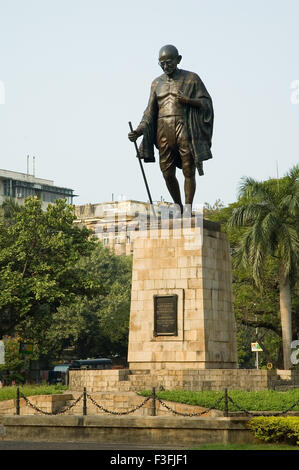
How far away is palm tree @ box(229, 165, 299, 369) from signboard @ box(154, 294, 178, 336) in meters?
10.1

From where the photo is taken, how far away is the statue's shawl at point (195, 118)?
857 inches

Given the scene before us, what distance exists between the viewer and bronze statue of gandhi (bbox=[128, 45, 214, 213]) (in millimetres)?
21750

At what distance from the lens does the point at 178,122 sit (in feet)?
71.7

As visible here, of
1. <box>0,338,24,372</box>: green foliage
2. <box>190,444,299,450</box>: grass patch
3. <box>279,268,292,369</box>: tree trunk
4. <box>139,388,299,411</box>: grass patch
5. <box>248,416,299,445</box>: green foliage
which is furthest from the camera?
<box>0,338,24,372</box>: green foliage

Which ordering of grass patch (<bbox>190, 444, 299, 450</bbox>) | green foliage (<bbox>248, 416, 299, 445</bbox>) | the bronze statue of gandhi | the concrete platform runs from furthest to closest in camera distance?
the bronze statue of gandhi, the concrete platform, green foliage (<bbox>248, 416, 299, 445</bbox>), grass patch (<bbox>190, 444, 299, 450</bbox>)

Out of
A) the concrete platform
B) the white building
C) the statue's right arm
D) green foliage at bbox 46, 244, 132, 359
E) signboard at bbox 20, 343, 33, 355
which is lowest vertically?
the concrete platform

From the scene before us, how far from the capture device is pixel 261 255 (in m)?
31.9

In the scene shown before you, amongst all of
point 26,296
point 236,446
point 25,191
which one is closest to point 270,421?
point 236,446

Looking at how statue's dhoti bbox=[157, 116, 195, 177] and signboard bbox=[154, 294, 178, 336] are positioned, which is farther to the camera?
statue's dhoti bbox=[157, 116, 195, 177]

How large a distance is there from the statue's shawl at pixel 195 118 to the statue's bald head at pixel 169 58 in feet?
1.02

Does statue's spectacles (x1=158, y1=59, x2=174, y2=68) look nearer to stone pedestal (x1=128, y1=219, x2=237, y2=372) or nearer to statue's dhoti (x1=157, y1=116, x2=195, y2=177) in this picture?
statue's dhoti (x1=157, y1=116, x2=195, y2=177)

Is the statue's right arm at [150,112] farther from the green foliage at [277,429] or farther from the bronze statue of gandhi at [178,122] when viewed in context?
the green foliage at [277,429]

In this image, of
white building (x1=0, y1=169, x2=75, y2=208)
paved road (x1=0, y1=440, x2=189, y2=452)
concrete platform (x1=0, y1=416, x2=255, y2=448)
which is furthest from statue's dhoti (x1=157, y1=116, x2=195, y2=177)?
white building (x1=0, y1=169, x2=75, y2=208)

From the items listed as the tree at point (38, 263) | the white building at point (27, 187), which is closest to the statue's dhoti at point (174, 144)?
the tree at point (38, 263)
